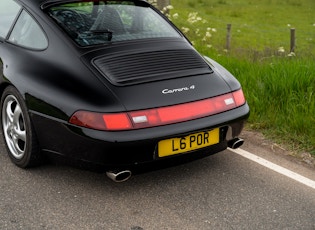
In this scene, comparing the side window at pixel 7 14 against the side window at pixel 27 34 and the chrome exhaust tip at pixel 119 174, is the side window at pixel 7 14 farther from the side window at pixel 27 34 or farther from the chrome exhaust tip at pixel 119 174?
the chrome exhaust tip at pixel 119 174

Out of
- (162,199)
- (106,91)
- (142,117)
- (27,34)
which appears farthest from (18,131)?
(162,199)

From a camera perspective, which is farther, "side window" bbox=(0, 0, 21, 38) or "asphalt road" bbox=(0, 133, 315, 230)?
"side window" bbox=(0, 0, 21, 38)

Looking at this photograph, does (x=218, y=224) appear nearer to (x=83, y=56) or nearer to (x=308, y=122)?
(x=83, y=56)

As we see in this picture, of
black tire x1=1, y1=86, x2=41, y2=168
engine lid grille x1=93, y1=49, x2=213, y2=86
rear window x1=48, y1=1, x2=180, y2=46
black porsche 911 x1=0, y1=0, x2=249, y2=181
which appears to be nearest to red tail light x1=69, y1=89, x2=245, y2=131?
black porsche 911 x1=0, y1=0, x2=249, y2=181

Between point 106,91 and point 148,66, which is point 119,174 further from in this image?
point 148,66

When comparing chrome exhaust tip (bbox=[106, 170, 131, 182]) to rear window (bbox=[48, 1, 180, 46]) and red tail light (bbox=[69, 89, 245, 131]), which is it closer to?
red tail light (bbox=[69, 89, 245, 131])

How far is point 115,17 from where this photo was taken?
14.6 feet

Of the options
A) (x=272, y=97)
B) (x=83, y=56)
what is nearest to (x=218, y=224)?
(x=83, y=56)

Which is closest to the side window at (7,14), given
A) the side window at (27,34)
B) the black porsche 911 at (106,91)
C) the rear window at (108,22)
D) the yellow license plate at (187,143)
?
the black porsche 911 at (106,91)

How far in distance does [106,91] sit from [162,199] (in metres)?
0.90

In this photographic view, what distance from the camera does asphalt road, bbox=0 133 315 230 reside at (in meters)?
3.45

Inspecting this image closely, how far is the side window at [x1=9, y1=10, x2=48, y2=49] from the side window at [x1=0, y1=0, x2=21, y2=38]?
0.40 ft

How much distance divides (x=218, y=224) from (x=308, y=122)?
200cm

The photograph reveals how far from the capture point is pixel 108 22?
172 inches
